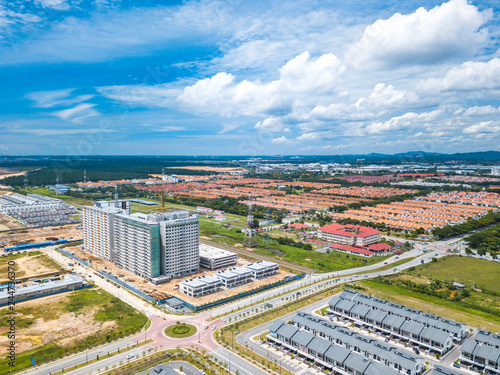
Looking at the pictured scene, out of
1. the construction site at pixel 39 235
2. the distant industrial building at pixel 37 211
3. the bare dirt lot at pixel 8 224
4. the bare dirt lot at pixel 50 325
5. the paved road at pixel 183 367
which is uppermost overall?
the distant industrial building at pixel 37 211

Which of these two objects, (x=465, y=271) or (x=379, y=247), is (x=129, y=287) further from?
(x=465, y=271)

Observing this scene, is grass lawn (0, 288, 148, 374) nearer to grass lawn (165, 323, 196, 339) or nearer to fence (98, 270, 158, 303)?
fence (98, 270, 158, 303)

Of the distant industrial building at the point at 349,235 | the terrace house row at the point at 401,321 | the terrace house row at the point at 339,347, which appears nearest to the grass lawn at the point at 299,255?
the distant industrial building at the point at 349,235

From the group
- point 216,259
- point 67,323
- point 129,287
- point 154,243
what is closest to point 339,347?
point 216,259

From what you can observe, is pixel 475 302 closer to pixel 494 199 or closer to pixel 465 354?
pixel 465 354

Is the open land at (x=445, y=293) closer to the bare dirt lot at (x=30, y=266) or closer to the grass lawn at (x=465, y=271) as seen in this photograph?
the grass lawn at (x=465, y=271)

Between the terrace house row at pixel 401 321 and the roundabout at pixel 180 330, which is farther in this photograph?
the roundabout at pixel 180 330

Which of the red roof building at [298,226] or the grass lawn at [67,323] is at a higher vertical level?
the red roof building at [298,226]
